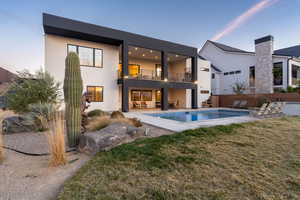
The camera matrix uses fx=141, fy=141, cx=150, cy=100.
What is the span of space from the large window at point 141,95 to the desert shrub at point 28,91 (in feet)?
33.8

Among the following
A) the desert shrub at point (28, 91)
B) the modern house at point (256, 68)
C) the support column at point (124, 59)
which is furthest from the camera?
the modern house at point (256, 68)

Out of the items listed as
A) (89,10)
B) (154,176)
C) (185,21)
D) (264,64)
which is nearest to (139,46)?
(89,10)

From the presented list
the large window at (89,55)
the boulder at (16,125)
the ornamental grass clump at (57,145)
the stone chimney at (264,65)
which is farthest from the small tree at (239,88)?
the boulder at (16,125)

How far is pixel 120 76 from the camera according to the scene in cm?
1347

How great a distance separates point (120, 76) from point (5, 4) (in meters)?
9.28

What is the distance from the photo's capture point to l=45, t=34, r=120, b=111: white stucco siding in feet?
36.8

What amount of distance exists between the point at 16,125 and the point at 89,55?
851 cm

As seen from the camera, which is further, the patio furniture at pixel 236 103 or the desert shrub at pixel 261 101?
the patio furniture at pixel 236 103

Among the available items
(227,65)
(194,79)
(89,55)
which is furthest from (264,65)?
(89,55)

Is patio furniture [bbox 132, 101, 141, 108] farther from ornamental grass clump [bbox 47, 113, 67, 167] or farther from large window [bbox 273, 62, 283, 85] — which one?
large window [bbox 273, 62, 283, 85]

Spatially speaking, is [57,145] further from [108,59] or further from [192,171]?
[108,59]

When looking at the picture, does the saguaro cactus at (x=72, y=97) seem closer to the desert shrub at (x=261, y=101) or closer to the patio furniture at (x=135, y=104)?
the patio furniture at (x=135, y=104)

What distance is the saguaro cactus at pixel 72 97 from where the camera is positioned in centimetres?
390

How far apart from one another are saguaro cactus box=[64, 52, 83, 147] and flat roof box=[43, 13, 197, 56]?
8.23m
